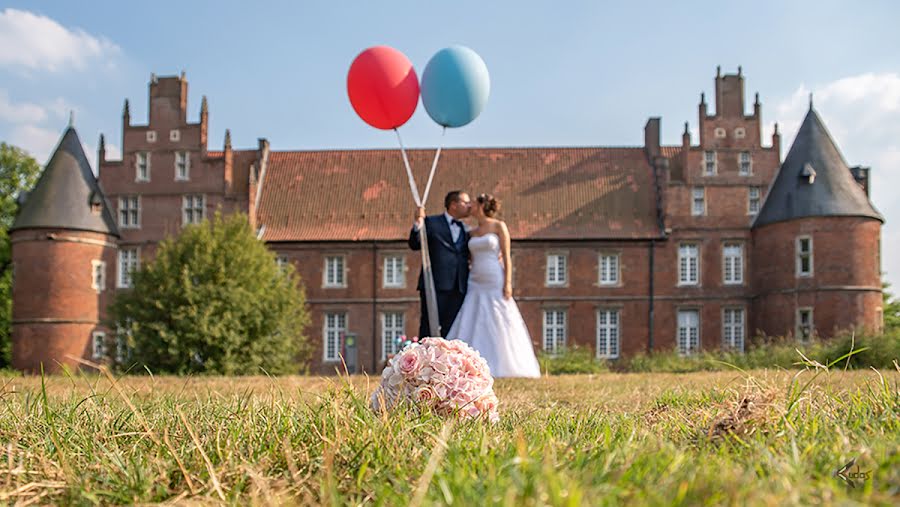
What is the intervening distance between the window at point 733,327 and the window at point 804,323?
271 centimetres

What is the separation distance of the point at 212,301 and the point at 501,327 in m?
18.4

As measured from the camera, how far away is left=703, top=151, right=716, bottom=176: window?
3694 centimetres

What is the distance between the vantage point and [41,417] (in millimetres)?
4320

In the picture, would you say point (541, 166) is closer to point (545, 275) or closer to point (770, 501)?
point (545, 275)

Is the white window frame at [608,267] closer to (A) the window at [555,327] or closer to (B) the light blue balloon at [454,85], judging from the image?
(A) the window at [555,327]

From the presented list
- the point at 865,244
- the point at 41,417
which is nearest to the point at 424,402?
the point at 41,417

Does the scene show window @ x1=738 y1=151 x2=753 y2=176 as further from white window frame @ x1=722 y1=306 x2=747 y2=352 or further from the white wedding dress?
the white wedding dress

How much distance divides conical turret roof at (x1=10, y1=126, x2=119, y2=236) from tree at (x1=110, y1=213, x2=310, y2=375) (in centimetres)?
618

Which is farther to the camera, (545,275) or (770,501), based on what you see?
(545,275)

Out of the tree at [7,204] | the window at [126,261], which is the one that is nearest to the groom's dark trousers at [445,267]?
the window at [126,261]

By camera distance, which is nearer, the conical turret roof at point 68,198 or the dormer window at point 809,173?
the dormer window at point 809,173

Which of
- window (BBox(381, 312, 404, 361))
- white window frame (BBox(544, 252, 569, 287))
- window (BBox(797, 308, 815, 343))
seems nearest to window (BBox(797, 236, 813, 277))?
window (BBox(797, 308, 815, 343))

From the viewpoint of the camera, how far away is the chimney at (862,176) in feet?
124
